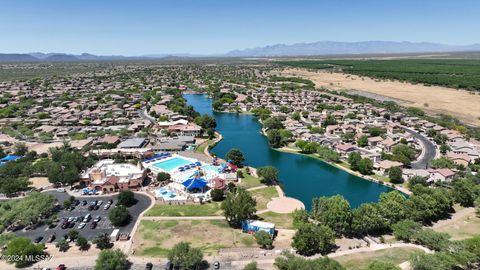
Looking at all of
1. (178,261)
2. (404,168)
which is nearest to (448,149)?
(404,168)

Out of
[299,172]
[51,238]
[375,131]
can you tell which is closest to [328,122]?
[375,131]

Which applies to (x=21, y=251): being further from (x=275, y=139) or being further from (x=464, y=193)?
(x=464, y=193)

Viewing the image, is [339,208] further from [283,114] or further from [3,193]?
[283,114]

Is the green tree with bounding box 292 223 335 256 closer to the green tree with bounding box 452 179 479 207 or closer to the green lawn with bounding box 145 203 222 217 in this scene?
the green lawn with bounding box 145 203 222 217

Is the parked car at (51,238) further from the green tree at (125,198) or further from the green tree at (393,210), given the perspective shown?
the green tree at (393,210)

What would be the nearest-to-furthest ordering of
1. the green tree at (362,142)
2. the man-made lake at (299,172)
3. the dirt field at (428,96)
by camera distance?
the man-made lake at (299,172)
the green tree at (362,142)
the dirt field at (428,96)

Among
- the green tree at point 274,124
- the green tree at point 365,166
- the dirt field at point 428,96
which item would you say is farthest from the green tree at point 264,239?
the dirt field at point 428,96

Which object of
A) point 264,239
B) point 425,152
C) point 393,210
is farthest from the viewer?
point 425,152
